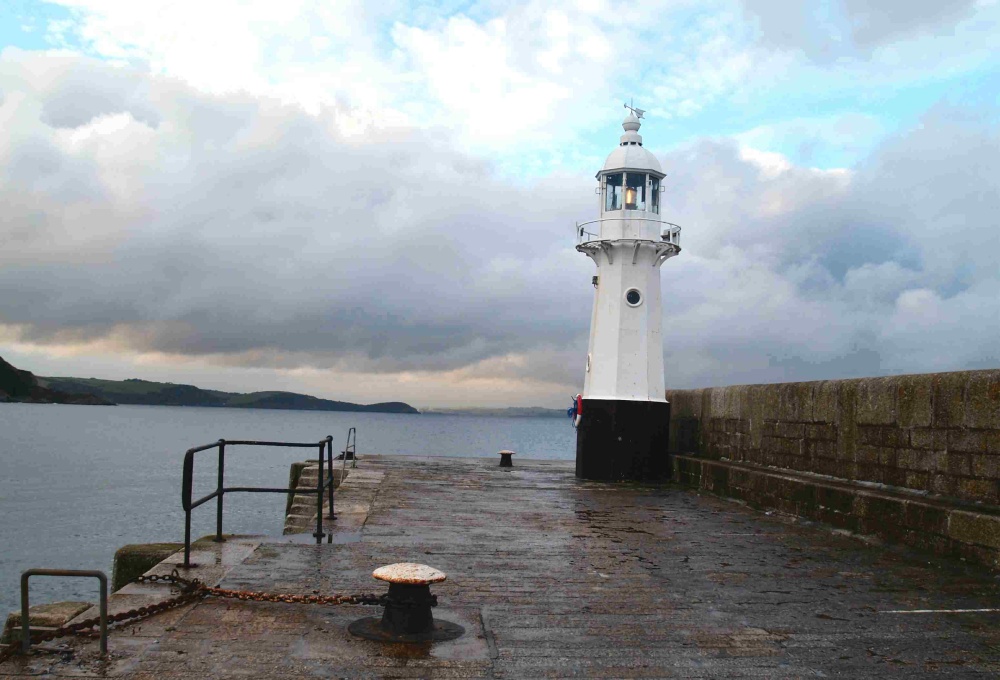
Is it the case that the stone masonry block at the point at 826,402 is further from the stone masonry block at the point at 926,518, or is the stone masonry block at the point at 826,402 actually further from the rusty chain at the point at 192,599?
the rusty chain at the point at 192,599

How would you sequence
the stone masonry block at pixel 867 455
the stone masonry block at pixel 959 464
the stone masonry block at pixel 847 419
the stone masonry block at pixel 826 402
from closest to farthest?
the stone masonry block at pixel 959 464
the stone masonry block at pixel 867 455
the stone masonry block at pixel 847 419
the stone masonry block at pixel 826 402

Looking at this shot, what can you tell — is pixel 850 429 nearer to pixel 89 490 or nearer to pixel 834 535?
pixel 834 535

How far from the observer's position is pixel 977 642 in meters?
5.24

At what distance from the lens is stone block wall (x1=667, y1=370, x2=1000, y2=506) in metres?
8.06

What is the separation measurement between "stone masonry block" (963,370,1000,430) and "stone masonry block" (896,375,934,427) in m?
0.60

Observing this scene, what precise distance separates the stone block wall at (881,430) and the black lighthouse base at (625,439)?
1.57 m

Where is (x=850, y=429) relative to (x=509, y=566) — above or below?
above

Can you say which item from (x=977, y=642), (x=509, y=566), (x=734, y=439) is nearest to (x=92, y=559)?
(x=734, y=439)

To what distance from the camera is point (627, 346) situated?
16500 millimetres

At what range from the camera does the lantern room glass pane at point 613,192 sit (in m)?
17.1

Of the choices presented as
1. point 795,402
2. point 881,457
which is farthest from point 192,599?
point 795,402

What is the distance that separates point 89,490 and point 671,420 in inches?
1153

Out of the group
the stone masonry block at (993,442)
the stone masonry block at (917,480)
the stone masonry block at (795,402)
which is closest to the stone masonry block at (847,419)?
the stone masonry block at (795,402)

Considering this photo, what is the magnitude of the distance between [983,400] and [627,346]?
878cm
